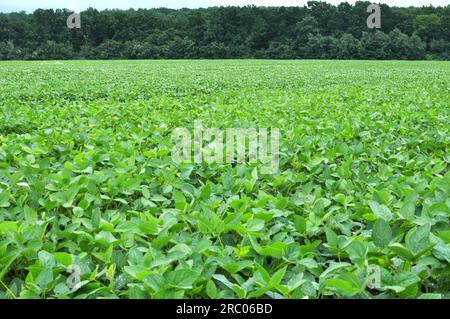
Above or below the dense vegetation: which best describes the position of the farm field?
below

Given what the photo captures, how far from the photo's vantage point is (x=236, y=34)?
68125 mm

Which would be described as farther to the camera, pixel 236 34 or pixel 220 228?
pixel 236 34

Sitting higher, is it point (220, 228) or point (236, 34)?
point (236, 34)

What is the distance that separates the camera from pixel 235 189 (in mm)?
2492

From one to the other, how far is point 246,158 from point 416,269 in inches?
76.1

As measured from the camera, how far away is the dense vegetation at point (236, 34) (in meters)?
56.4

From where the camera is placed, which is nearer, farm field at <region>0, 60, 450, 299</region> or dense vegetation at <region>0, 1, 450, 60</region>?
farm field at <region>0, 60, 450, 299</region>

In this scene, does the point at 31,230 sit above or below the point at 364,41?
below

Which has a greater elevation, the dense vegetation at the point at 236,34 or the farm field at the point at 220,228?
the dense vegetation at the point at 236,34

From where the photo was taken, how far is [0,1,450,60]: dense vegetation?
56375 millimetres

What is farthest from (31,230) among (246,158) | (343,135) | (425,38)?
(425,38)

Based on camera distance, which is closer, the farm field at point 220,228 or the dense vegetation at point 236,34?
the farm field at point 220,228
